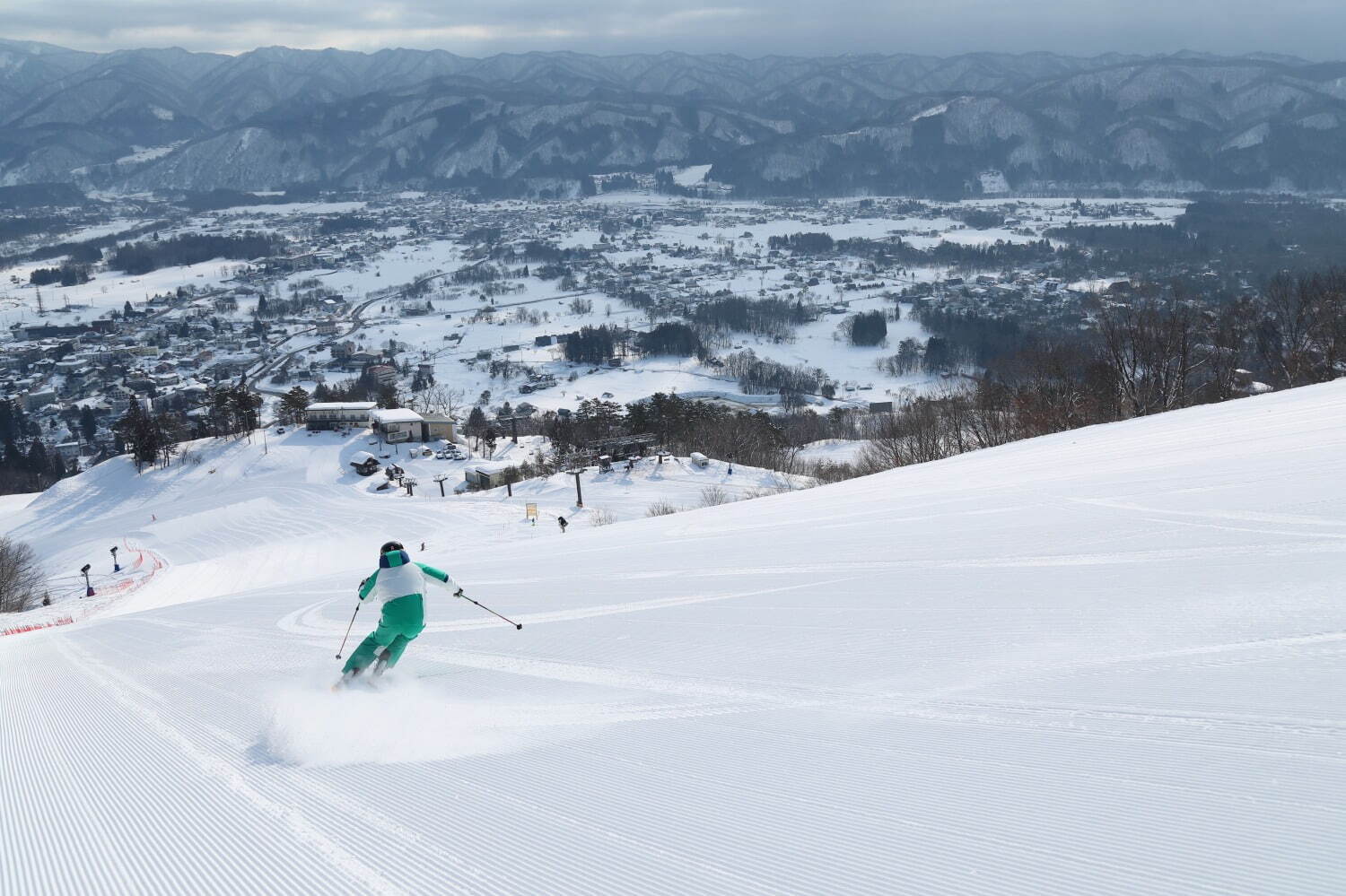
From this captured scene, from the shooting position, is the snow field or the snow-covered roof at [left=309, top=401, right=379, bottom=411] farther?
the snow-covered roof at [left=309, top=401, right=379, bottom=411]

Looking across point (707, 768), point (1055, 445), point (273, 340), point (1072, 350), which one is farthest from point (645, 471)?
point (273, 340)

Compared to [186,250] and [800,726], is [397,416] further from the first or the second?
[186,250]

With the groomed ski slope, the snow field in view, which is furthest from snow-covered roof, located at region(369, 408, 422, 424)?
the groomed ski slope

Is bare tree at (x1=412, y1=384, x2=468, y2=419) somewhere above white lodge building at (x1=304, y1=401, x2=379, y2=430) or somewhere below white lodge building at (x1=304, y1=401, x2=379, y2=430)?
below

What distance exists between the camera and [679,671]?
3.79m

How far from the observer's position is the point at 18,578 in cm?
2233

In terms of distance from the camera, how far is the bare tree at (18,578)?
20.2 m

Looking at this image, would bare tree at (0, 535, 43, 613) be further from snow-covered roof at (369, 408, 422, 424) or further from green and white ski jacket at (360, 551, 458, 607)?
green and white ski jacket at (360, 551, 458, 607)

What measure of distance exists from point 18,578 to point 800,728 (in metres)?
26.9

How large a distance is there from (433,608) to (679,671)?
2.90 meters

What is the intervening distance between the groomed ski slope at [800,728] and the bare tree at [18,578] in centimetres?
1817

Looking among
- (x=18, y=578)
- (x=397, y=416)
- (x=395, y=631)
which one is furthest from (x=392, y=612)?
Answer: (x=397, y=416)

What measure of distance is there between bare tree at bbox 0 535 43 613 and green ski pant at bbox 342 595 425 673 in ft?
66.8

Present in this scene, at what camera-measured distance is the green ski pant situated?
13.7ft
